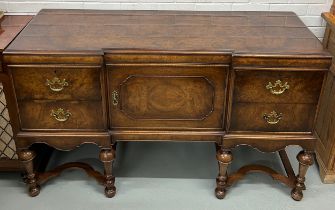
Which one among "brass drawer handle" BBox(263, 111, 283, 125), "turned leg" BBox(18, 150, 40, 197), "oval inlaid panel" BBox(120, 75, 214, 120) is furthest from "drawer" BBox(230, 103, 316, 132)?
"turned leg" BBox(18, 150, 40, 197)

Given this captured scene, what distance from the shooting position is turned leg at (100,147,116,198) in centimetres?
216

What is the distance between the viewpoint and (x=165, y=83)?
1947 millimetres

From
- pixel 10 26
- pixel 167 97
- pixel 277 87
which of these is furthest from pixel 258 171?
pixel 10 26

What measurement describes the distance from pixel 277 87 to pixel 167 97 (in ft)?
1.75

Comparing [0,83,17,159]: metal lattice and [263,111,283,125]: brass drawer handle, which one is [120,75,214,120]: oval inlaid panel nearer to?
[263,111,283,125]: brass drawer handle

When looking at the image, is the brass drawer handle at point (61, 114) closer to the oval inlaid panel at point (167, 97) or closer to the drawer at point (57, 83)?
the drawer at point (57, 83)

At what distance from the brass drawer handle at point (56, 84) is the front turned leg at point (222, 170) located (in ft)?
2.91

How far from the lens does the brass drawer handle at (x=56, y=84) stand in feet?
6.30

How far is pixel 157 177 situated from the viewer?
8.28 feet

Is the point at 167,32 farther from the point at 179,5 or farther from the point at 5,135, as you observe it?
the point at 5,135

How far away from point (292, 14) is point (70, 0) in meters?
1.34

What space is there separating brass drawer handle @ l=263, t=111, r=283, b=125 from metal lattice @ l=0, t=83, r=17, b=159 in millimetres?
1371

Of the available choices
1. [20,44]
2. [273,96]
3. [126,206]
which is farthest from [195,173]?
[20,44]

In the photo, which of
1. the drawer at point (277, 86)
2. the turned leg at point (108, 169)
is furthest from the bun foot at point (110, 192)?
the drawer at point (277, 86)
